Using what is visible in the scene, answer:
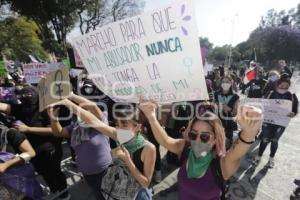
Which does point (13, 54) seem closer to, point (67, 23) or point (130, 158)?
point (67, 23)

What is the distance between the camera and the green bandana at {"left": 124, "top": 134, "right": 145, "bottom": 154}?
2.23 meters

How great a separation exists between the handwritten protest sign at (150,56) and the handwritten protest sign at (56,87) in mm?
486

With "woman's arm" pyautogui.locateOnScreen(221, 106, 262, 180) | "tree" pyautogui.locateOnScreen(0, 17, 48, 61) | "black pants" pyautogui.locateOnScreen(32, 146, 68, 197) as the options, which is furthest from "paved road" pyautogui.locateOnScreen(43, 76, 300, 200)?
"tree" pyautogui.locateOnScreen(0, 17, 48, 61)

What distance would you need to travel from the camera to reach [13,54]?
85.1ft

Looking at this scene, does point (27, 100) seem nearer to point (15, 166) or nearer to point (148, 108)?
point (15, 166)

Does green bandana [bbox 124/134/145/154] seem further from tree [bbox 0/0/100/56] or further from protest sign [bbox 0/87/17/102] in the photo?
tree [bbox 0/0/100/56]

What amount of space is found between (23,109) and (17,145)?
0.94 meters

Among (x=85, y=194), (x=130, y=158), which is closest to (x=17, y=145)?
(x=130, y=158)

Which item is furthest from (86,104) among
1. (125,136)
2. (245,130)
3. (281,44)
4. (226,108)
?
(281,44)

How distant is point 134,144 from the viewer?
88.4 inches

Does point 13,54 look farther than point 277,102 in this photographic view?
Yes

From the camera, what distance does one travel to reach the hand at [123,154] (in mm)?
2171

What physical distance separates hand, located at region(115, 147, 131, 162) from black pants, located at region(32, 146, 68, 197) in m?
1.54

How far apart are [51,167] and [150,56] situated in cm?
211
